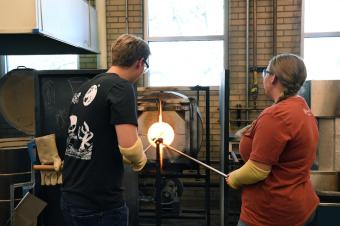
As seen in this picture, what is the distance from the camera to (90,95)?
1.44 metres

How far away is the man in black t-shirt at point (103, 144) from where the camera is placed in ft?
4.57

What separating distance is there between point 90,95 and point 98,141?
19 centimetres

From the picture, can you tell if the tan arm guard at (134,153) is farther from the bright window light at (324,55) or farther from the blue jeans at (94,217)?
the bright window light at (324,55)

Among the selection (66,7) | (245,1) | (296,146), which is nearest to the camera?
(296,146)

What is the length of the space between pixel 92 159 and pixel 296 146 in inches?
33.4

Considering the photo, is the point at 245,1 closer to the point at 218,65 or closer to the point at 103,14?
the point at 218,65

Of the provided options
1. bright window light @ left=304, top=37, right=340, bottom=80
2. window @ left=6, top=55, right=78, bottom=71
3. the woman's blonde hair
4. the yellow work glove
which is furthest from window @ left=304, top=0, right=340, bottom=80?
the yellow work glove

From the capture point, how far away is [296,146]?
1.48 m

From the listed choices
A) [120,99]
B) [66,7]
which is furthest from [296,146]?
[66,7]

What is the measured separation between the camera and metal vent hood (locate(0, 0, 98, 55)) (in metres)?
2.47

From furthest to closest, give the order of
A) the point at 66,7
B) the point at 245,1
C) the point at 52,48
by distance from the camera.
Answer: the point at 245,1
the point at 52,48
the point at 66,7

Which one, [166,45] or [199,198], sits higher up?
[166,45]

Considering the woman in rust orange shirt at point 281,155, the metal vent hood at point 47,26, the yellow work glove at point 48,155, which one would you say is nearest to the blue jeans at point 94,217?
the woman in rust orange shirt at point 281,155

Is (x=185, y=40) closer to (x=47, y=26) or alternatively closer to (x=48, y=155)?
(x=47, y=26)
